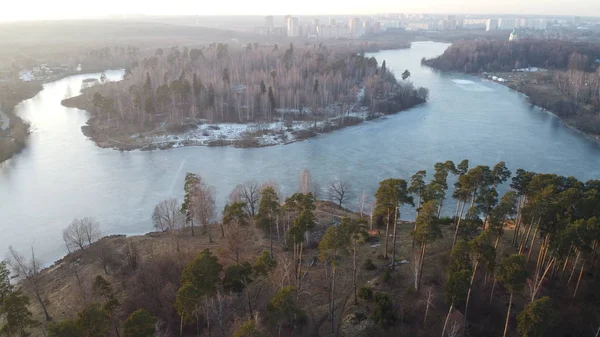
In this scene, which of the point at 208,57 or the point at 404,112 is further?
the point at 208,57

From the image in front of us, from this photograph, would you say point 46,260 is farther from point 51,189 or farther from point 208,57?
point 208,57

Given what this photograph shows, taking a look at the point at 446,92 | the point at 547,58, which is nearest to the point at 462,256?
the point at 446,92

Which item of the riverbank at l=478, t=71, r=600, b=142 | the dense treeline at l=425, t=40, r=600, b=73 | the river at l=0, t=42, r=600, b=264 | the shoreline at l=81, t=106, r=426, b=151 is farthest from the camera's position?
the dense treeline at l=425, t=40, r=600, b=73

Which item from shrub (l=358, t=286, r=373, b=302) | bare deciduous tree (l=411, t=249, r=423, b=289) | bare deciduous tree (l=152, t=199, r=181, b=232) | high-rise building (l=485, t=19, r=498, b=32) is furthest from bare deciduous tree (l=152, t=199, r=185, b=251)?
high-rise building (l=485, t=19, r=498, b=32)

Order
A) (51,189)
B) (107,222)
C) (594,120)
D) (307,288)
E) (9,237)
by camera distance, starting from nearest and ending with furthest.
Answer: (307,288) → (9,237) → (107,222) → (51,189) → (594,120)

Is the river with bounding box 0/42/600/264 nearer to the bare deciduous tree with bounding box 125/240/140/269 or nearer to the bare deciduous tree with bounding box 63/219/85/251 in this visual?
the bare deciduous tree with bounding box 63/219/85/251

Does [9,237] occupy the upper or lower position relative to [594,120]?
lower

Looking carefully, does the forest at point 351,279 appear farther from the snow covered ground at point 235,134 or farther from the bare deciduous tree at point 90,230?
the snow covered ground at point 235,134
